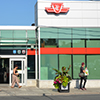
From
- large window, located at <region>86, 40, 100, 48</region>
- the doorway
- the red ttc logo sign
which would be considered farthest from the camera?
the doorway

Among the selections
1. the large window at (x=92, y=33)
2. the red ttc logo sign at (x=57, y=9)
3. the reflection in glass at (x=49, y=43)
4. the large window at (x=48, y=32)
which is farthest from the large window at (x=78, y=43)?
the red ttc logo sign at (x=57, y=9)

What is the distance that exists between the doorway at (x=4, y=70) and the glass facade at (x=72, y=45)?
3243 millimetres

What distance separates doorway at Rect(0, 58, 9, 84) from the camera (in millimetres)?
19984

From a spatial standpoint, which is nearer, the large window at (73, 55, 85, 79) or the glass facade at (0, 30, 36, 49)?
the large window at (73, 55, 85, 79)

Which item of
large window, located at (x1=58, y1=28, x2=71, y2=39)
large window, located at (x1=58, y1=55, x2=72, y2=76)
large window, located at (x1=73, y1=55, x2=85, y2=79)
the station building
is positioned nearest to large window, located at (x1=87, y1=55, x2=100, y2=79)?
the station building

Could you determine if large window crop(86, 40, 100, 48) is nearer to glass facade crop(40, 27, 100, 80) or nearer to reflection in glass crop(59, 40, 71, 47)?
glass facade crop(40, 27, 100, 80)

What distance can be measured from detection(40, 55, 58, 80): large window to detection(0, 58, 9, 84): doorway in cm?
325

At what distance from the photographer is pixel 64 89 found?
15.4 m

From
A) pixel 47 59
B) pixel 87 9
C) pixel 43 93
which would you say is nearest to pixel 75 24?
pixel 87 9

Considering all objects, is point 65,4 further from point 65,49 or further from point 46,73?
point 46,73

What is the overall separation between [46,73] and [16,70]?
2145mm

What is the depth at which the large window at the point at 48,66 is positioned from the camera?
18328 millimetres

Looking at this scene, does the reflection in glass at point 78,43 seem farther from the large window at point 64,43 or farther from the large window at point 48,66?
the large window at point 48,66

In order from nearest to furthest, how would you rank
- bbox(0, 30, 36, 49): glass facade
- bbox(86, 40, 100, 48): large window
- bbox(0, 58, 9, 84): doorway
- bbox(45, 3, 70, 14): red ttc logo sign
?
bbox(45, 3, 70, 14): red ttc logo sign
bbox(86, 40, 100, 48): large window
bbox(0, 30, 36, 49): glass facade
bbox(0, 58, 9, 84): doorway
